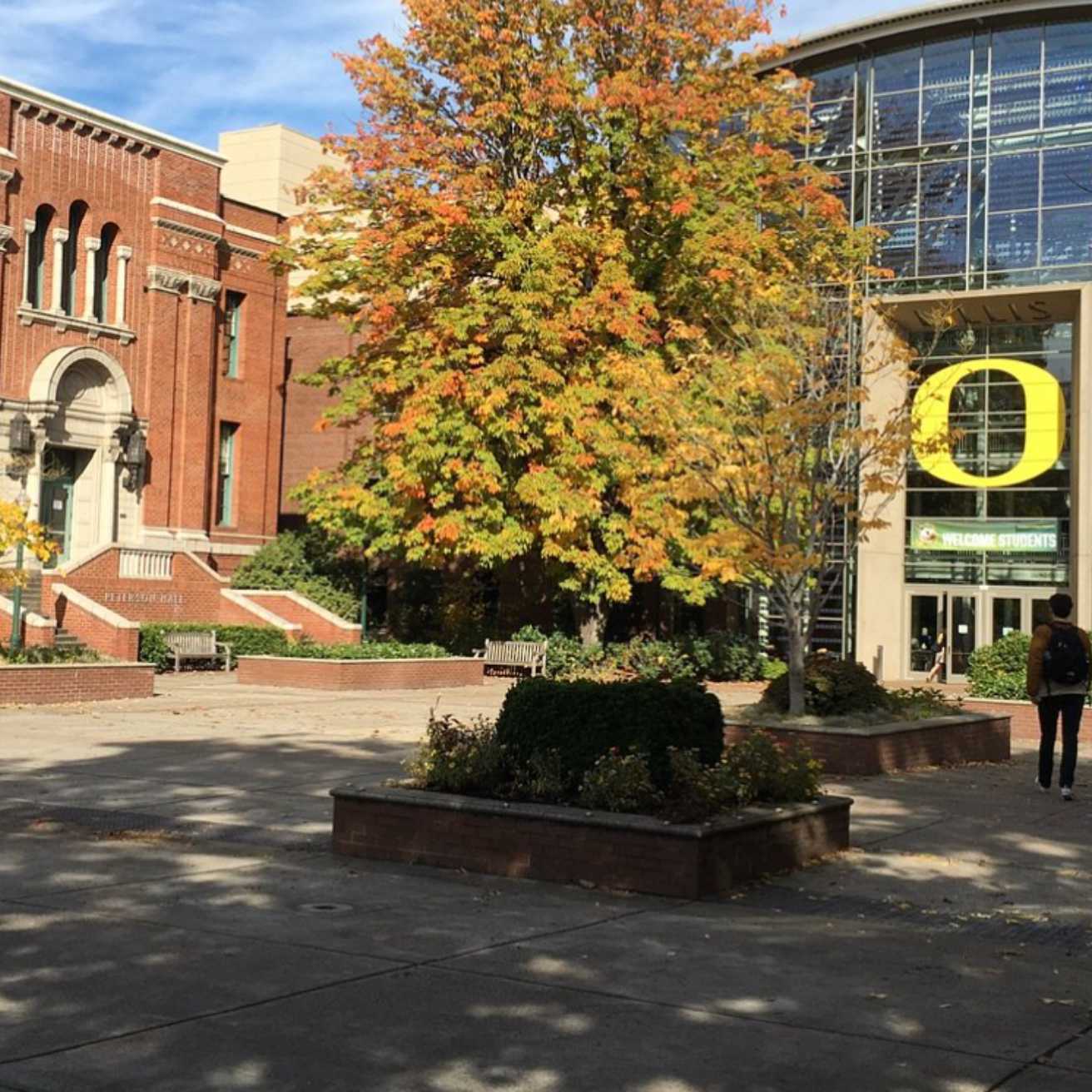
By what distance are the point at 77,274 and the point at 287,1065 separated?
120 ft

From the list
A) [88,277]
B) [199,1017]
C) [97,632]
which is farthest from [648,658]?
[199,1017]

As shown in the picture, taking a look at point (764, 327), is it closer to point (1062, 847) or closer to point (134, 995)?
point (1062, 847)

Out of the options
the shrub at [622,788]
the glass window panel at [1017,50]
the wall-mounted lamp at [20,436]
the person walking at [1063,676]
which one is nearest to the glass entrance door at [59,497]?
the wall-mounted lamp at [20,436]

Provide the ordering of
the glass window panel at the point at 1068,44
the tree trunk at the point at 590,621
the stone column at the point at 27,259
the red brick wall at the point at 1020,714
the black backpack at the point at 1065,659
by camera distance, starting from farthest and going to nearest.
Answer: the glass window panel at the point at 1068,44 → the stone column at the point at 27,259 → the tree trunk at the point at 590,621 → the red brick wall at the point at 1020,714 → the black backpack at the point at 1065,659

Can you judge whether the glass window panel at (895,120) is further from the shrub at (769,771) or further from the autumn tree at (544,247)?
the shrub at (769,771)

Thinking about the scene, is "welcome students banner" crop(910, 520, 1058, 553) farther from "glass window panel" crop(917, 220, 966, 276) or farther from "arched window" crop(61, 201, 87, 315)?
"arched window" crop(61, 201, 87, 315)

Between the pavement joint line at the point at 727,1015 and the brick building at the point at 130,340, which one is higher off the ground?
the brick building at the point at 130,340

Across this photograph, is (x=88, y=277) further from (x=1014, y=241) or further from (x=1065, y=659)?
(x=1065, y=659)

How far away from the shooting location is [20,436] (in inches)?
1435

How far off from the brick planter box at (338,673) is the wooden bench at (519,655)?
3652 millimetres

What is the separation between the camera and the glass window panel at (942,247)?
42719 mm

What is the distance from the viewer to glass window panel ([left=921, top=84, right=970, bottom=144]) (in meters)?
43.7

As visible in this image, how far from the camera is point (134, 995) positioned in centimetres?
626

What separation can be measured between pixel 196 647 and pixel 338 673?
7116mm
